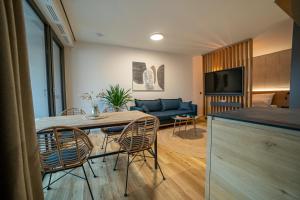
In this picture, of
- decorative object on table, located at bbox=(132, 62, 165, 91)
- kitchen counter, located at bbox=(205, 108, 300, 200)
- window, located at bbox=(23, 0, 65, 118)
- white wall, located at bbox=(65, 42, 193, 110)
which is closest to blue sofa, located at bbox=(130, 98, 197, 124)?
white wall, located at bbox=(65, 42, 193, 110)

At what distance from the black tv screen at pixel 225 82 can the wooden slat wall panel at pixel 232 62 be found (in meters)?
0.15

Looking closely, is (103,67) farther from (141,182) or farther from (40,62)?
(141,182)

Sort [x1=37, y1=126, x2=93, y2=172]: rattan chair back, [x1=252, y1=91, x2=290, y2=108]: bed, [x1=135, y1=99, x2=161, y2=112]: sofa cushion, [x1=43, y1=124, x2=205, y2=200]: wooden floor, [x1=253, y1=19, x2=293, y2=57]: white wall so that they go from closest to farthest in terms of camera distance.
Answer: [x1=37, y1=126, x2=93, y2=172]: rattan chair back
[x1=43, y1=124, x2=205, y2=200]: wooden floor
[x1=253, y1=19, x2=293, y2=57]: white wall
[x1=252, y1=91, x2=290, y2=108]: bed
[x1=135, y1=99, x2=161, y2=112]: sofa cushion

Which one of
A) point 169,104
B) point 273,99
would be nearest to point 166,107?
point 169,104

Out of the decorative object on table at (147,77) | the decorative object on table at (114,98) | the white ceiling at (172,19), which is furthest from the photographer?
the decorative object on table at (147,77)

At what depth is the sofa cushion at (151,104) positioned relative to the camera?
4519 millimetres

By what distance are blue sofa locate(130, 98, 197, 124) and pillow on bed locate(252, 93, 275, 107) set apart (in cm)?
223

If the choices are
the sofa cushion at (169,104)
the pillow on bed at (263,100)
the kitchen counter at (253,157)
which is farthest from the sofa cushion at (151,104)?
the kitchen counter at (253,157)

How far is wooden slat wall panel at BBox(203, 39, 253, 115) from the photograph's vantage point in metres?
4.23

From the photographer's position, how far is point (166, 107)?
4801 mm

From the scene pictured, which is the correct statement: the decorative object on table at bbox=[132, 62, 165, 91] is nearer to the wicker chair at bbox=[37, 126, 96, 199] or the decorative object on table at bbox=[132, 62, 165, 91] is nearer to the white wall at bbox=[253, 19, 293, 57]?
the white wall at bbox=[253, 19, 293, 57]

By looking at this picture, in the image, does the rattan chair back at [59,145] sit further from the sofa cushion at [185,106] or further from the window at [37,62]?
the sofa cushion at [185,106]

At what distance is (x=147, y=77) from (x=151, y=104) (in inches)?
38.3

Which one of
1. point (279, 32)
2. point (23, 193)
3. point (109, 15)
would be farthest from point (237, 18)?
point (23, 193)
